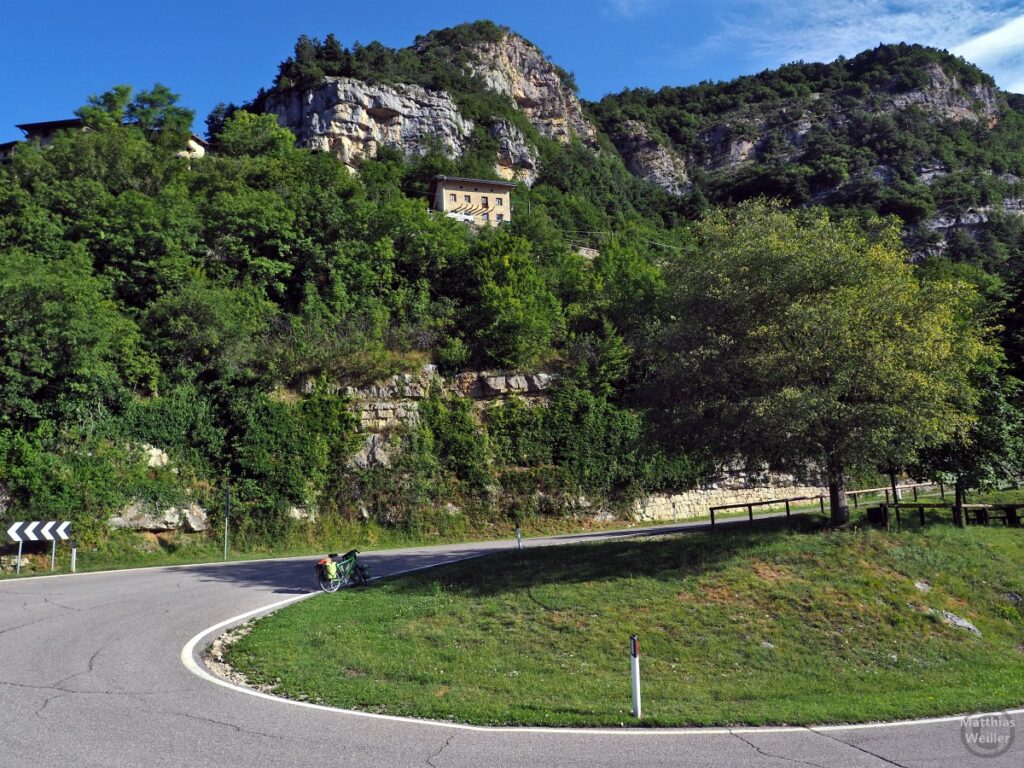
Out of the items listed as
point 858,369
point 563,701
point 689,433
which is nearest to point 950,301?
point 858,369

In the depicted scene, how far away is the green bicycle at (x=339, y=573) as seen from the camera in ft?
54.3

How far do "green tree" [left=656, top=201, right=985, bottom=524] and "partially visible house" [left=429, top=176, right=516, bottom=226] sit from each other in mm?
57617

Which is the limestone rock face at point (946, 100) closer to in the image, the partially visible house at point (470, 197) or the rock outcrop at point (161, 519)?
the partially visible house at point (470, 197)

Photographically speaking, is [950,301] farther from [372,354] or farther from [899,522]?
[372,354]

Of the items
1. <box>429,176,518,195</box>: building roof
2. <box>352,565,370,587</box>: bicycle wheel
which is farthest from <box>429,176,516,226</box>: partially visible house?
<box>352,565,370,587</box>: bicycle wheel

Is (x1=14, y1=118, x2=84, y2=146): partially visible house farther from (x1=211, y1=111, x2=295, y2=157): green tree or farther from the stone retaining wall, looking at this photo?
the stone retaining wall

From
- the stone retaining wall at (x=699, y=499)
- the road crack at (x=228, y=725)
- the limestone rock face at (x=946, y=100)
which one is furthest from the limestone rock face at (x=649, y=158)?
the road crack at (x=228, y=725)

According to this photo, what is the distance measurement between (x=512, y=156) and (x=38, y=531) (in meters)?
86.9

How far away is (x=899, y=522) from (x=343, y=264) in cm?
2895

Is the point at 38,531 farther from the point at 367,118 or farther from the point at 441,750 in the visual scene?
the point at 367,118

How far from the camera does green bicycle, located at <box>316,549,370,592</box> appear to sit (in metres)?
16.6

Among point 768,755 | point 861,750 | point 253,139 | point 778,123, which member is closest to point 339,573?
point 768,755

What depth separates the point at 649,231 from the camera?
→ 282ft

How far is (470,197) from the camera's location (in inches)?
3044
